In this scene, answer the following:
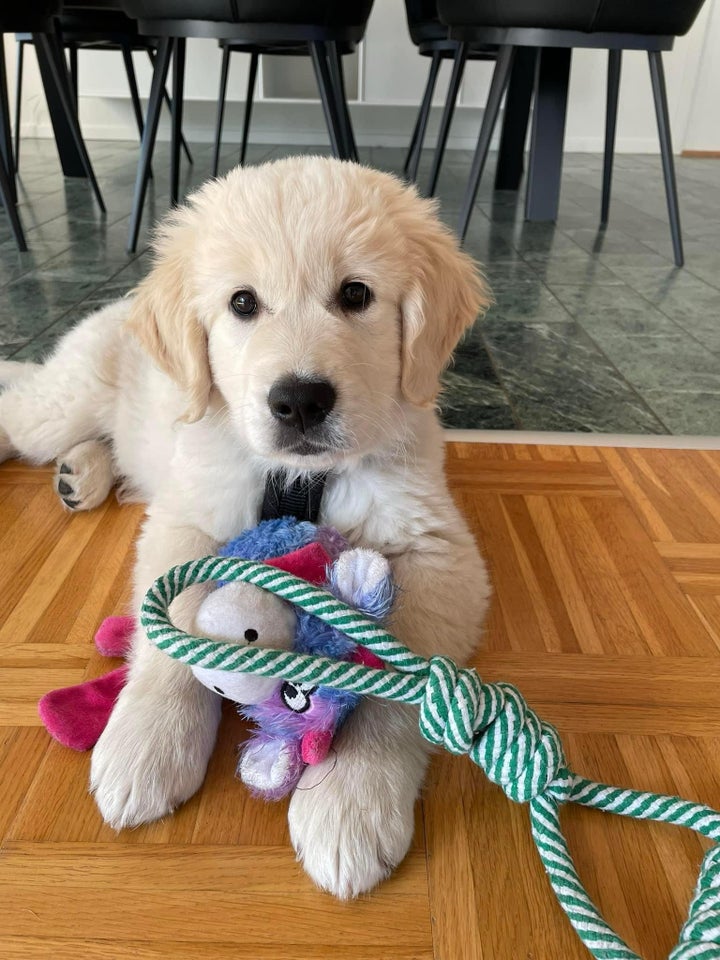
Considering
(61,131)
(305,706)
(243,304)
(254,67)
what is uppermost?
(254,67)

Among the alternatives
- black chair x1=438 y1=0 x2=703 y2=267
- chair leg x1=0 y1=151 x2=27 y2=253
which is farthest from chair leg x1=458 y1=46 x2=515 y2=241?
chair leg x1=0 y1=151 x2=27 y2=253

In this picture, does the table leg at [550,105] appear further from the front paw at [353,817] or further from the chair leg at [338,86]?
the front paw at [353,817]

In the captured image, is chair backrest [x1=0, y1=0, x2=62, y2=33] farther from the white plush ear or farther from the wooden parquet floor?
the white plush ear

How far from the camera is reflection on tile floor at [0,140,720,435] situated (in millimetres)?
2465

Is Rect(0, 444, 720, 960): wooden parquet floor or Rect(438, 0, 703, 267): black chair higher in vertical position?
Rect(438, 0, 703, 267): black chair

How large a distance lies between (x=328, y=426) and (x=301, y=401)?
0.06 m

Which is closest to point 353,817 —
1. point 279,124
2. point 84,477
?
point 84,477

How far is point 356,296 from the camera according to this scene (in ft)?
4.19

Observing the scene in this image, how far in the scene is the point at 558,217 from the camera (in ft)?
16.6

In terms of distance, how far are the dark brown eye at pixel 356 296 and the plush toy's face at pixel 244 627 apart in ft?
1.71

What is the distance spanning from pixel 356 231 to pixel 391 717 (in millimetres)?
749

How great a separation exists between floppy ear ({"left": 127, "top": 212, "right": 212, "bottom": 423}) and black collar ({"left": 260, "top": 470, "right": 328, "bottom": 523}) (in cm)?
19

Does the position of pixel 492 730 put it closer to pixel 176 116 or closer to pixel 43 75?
pixel 176 116

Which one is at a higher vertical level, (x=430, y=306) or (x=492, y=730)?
(x=430, y=306)
